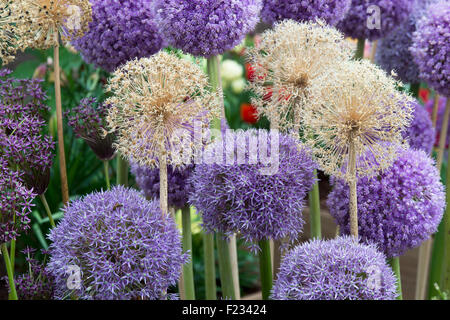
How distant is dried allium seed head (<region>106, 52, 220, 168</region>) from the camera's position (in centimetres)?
66

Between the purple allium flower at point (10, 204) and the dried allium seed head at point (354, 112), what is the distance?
0.35 m

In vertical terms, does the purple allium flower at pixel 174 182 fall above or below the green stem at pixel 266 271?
above

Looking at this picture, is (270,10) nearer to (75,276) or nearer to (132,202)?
(132,202)

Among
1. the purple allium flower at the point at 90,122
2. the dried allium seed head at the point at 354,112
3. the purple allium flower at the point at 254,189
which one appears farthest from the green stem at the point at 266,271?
the purple allium flower at the point at 90,122

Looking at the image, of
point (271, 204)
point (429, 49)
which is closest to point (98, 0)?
point (271, 204)

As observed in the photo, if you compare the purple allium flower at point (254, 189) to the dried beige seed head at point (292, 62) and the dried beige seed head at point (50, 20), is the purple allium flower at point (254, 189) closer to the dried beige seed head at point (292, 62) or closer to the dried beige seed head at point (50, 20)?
the dried beige seed head at point (292, 62)

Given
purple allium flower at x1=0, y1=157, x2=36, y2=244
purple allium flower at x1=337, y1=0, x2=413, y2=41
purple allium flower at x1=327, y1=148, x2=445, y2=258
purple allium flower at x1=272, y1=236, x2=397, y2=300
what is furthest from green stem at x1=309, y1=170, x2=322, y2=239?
purple allium flower at x1=0, y1=157, x2=36, y2=244

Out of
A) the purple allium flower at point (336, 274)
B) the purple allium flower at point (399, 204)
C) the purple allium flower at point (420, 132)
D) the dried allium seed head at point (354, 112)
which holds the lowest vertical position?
the purple allium flower at point (336, 274)

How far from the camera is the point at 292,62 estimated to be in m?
0.74

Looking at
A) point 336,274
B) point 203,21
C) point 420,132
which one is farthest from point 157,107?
point 420,132

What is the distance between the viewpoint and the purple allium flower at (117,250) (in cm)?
63

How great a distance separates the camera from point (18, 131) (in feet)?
2.38

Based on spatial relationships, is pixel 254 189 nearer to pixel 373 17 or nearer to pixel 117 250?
pixel 117 250
